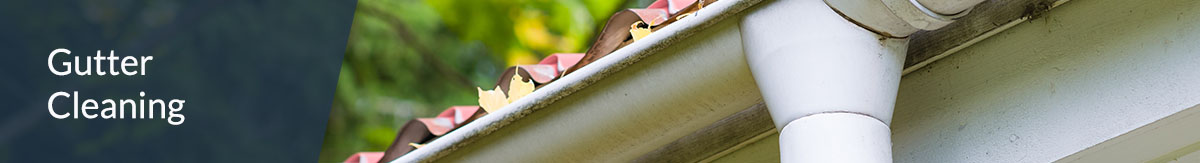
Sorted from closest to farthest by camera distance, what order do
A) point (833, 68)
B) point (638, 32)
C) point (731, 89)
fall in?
point (833, 68)
point (731, 89)
point (638, 32)

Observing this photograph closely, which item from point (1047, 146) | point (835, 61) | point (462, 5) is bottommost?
point (1047, 146)

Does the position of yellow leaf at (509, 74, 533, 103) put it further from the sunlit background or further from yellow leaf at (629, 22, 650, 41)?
the sunlit background

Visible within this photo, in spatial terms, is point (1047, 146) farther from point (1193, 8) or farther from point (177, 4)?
point (177, 4)

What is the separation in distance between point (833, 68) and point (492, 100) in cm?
64

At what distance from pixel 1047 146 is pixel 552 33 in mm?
4688

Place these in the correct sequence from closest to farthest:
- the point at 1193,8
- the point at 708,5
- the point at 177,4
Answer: the point at 1193,8 < the point at 708,5 < the point at 177,4

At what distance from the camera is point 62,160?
21.1ft

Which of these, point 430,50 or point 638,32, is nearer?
point 638,32

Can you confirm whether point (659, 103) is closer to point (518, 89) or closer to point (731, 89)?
point (731, 89)

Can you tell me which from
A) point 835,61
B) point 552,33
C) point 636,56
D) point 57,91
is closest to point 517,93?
point 636,56

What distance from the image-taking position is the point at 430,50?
680 centimetres

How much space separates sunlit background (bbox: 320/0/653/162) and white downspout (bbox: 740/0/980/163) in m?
4.30

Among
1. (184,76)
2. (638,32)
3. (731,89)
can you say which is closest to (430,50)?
(184,76)

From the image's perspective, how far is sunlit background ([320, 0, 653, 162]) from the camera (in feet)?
20.7
